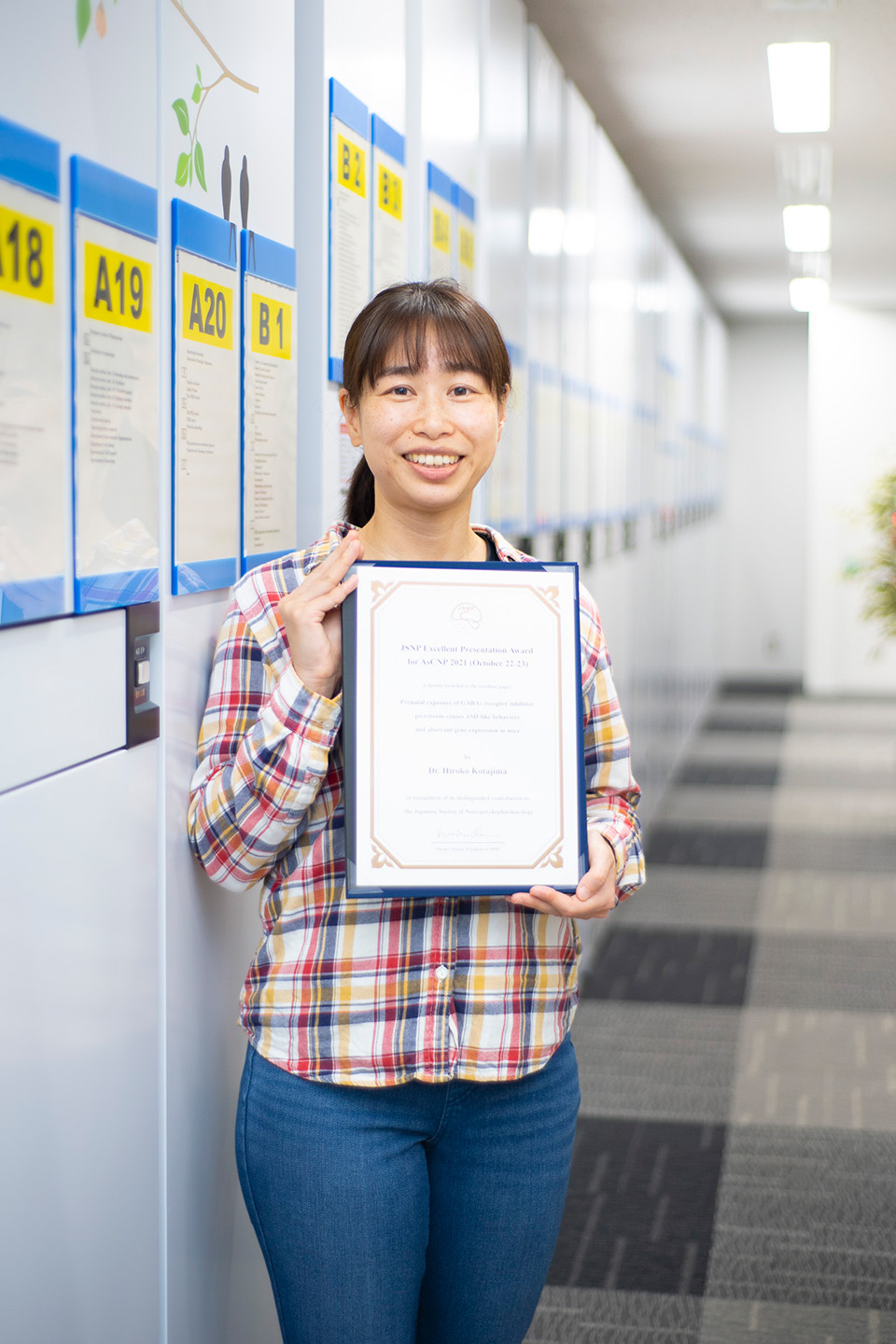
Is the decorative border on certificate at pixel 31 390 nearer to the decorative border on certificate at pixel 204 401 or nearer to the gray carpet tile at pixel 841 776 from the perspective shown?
the decorative border on certificate at pixel 204 401

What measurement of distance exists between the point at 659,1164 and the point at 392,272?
2092 mm

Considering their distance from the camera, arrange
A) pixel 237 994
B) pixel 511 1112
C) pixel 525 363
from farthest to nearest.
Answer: pixel 525 363, pixel 237 994, pixel 511 1112

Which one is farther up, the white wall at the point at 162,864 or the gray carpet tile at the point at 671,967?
the white wall at the point at 162,864

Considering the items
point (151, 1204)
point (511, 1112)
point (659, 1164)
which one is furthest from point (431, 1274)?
point (659, 1164)

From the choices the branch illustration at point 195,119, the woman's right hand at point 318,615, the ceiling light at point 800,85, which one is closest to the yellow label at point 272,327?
the branch illustration at point 195,119

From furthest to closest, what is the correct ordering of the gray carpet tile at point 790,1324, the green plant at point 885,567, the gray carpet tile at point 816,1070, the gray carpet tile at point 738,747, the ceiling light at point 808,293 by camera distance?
the ceiling light at point 808,293
the gray carpet tile at point 738,747
the green plant at point 885,567
the gray carpet tile at point 816,1070
the gray carpet tile at point 790,1324

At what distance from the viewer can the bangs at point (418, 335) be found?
1.37 metres

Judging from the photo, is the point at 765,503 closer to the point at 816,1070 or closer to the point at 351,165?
the point at 816,1070

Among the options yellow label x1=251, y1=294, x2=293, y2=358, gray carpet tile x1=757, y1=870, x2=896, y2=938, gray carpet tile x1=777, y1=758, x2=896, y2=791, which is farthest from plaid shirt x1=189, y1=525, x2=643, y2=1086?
gray carpet tile x1=777, y1=758, x2=896, y2=791

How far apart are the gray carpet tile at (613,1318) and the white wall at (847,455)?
8.45 metres

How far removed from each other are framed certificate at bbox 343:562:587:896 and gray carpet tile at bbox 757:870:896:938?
3.90m

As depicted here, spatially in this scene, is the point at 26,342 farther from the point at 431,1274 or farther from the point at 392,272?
the point at 392,272

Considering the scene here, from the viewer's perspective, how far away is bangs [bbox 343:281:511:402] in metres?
1.37

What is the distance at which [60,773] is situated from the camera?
1267 mm
